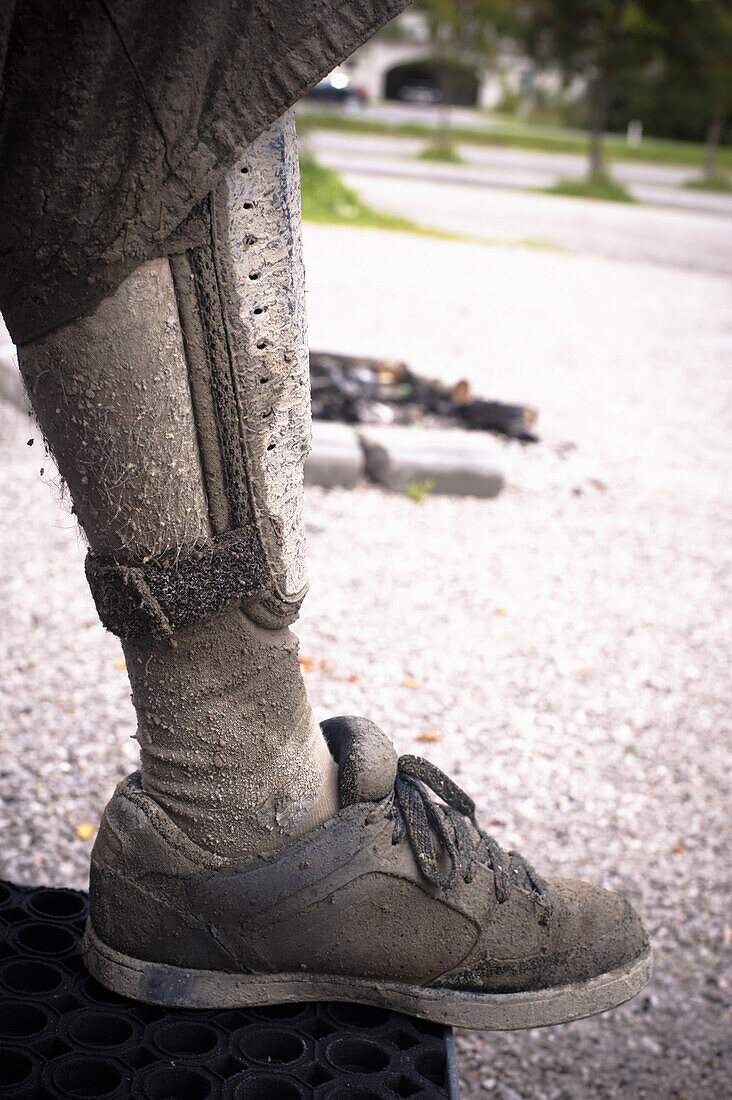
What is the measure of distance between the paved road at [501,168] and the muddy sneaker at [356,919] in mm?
15932

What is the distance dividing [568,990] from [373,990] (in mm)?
265

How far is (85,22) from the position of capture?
2.79ft

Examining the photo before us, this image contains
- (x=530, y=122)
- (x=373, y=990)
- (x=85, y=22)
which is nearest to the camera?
(x=85, y=22)

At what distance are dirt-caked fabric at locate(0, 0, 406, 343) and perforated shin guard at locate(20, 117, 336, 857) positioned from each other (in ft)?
0.14

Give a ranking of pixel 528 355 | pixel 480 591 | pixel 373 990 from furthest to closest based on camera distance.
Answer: pixel 528 355 < pixel 480 591 < pixel 373 990

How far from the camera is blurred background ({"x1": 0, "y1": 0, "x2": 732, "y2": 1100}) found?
1.83 m

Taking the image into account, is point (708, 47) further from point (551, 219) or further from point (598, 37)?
point (551, 219)

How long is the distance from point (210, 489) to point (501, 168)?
2077 cm

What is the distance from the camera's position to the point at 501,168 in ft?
66.3

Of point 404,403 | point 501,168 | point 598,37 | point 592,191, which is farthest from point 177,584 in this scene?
point 501,168

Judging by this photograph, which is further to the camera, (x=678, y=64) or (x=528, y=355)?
(x=678, y=64)

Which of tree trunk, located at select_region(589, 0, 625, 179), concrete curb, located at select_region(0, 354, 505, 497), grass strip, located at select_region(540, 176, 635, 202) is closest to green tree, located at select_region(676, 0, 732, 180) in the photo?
tree trunk, located at select_region(589, 0, 625, 179)

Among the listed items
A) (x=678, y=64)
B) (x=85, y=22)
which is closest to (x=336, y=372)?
(x=85, y=22)

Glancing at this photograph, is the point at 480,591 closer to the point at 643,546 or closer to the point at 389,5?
the point at 643,546
